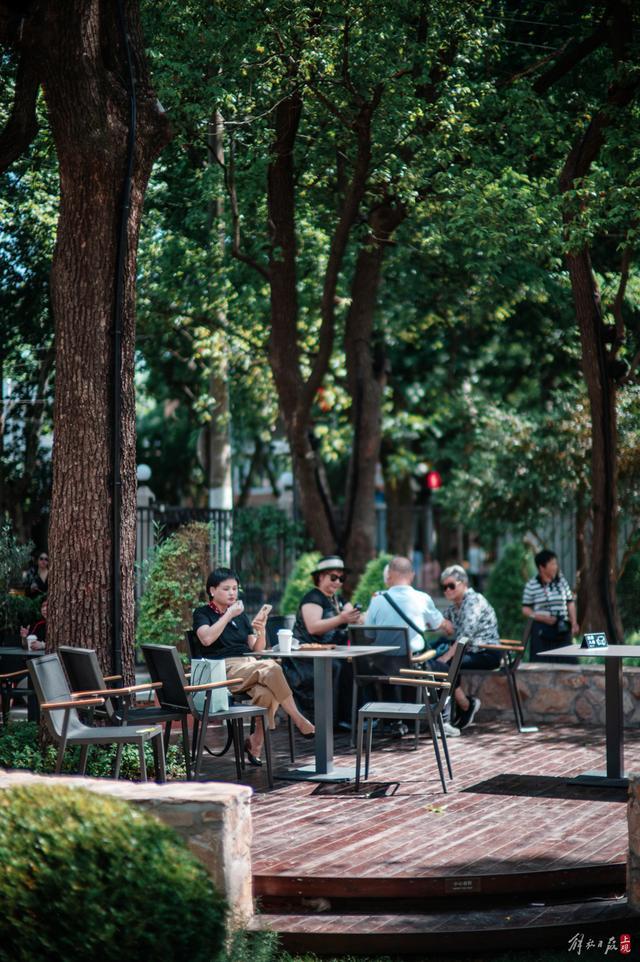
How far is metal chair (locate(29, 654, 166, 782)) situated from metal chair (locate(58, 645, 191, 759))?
0.11 m

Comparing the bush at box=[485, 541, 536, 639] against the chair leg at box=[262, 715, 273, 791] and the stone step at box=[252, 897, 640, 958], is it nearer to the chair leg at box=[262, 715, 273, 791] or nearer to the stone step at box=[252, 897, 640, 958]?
the chair leg at box=[262, 715, 273, 791]

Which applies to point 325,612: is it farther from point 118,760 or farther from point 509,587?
point 509,587

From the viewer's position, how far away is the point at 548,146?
15055mm

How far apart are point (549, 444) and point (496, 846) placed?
11.8m

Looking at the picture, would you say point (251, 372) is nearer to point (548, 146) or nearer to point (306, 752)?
point (548, 146)

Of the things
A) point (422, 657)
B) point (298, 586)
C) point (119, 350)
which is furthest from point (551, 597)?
point (119, 350)

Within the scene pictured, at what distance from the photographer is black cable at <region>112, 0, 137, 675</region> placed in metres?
8.74

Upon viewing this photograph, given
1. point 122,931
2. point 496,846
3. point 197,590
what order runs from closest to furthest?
point 122,931 → point 496,846 → point 197,590

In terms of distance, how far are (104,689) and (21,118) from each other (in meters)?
4.45

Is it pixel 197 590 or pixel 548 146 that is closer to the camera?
pixel 197 590

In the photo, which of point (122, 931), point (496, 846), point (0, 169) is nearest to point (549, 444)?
point (0, 169)

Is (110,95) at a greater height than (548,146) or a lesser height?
lesser

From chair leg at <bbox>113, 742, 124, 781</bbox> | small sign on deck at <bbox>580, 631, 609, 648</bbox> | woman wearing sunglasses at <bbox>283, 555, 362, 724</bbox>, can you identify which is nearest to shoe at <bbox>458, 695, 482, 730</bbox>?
woman wearing sunglasses at <bbox>283, 555, 362, 724</bbox>

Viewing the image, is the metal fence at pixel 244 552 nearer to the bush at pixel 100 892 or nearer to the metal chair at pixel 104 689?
the metal chair at pixel 104 689
